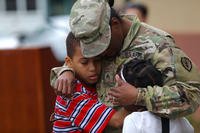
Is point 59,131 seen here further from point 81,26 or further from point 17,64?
point 17,64

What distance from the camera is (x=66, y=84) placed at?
3713mm

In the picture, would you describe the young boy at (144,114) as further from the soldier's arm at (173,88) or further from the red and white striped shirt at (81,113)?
the red and white striped shirt at (81,113)

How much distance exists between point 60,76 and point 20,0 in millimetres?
27220

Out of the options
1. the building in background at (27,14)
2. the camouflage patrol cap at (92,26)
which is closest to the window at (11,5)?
the building in background at (27,14)

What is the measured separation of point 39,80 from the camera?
804cm

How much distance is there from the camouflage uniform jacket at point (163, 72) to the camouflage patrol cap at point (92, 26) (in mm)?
163

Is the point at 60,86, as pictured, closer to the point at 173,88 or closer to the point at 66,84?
the point at 66,84

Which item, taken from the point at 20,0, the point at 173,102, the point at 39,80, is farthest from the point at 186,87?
the point at 20,0

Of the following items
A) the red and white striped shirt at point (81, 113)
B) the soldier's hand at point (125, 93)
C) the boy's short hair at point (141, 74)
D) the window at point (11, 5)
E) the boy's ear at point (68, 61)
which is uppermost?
the window at point (11, 5)

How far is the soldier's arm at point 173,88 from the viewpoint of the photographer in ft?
11.3

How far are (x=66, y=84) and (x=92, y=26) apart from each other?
361mm

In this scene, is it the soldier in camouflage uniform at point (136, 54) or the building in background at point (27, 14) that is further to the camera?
the building in background at point (27, 14)

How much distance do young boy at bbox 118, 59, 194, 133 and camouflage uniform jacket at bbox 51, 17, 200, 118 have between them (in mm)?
37

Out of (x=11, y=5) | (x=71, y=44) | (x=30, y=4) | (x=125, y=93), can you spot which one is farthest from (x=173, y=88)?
(x=11, y=5)
